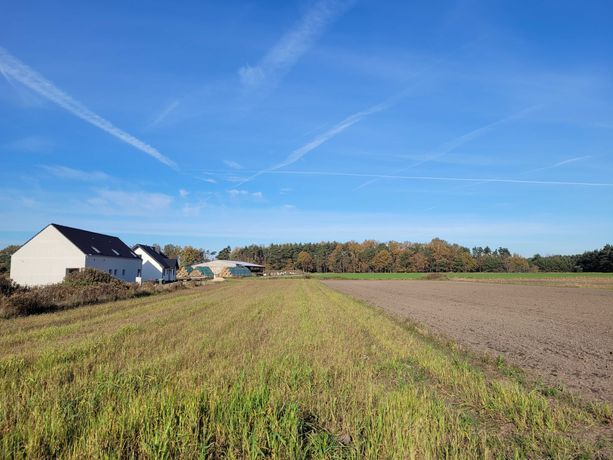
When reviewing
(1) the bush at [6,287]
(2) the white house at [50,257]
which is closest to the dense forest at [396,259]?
(2) the white house at [50,257]

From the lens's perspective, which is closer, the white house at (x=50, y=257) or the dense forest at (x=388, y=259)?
the white house at (x=50, y=257)

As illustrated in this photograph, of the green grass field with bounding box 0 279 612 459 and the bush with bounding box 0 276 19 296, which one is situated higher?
the bush with bounding box 0 276 19 296

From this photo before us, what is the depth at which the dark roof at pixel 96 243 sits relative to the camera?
45.0 meters

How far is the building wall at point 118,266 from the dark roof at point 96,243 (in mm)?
617

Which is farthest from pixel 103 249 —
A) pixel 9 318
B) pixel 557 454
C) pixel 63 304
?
pixel 557 454

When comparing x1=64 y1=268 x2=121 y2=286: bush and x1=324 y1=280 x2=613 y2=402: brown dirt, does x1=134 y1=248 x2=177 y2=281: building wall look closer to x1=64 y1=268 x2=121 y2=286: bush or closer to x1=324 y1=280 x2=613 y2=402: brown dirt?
x1=64 y1=268 x2=121 y2=286: bush

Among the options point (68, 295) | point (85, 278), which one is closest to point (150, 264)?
point (85, 278)

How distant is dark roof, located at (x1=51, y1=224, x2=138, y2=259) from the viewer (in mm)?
44969

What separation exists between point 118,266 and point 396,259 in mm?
108153

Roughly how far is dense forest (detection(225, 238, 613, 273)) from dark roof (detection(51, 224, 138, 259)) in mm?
97090

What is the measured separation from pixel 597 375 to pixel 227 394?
769 centimetres

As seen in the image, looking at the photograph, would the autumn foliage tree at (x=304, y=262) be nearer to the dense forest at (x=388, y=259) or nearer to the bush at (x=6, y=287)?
the dense forest at (x=388, y=259)

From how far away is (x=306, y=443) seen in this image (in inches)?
173

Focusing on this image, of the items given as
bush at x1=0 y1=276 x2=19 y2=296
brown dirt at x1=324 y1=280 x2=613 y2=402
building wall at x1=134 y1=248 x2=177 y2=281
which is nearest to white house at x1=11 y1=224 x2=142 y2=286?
building wall at x1=134 y1=248 x2=177 y2=281
